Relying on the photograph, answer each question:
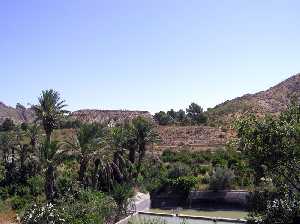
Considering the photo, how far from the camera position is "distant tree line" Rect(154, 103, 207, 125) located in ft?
282

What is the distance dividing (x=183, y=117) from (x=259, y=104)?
17933mm

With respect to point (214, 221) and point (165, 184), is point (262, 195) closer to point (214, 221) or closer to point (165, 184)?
point (214, 221)

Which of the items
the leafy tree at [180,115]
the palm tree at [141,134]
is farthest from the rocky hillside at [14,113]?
the palm tree at [141,134]

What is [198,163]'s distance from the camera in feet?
168

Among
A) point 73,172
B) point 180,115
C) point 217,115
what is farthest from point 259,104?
point 73,172

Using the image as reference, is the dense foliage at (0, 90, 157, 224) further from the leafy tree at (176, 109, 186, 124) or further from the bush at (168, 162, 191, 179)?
→ the leafy tree at (176, 109, 186, 124)

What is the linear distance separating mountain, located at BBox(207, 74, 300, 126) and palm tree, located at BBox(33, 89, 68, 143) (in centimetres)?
4106

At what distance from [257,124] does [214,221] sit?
46.3 ft

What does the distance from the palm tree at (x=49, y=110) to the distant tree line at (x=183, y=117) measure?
44.2 metres

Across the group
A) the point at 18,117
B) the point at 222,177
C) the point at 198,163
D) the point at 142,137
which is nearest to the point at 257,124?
the point at 222,177

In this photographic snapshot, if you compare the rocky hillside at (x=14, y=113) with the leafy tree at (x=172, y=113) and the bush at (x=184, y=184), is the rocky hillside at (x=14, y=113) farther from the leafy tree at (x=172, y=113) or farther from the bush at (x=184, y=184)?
the bush at (x=184, y=184)

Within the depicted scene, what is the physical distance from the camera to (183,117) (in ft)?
318

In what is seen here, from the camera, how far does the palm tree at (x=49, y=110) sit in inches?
1644

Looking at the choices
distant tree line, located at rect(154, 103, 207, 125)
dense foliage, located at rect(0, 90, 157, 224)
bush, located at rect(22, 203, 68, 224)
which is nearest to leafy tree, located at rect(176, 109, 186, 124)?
distant tree line, located at rect(154, 103, 207, 125)
